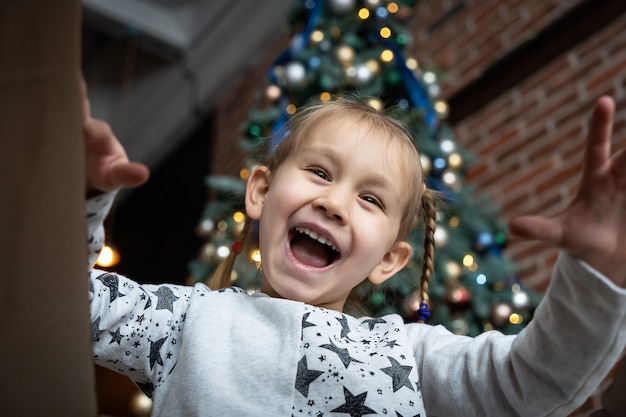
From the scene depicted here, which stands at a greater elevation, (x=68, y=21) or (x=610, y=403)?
(x=68, y=21)

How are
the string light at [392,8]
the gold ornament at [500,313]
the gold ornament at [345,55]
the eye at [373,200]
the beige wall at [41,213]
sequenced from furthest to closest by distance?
the string light at [392,8] < the gold ornament at [345,55] < the gold ornament at [500,313] < the eye at [373,200] < the beige wall at [41,213]

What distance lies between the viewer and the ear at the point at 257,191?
1.18m

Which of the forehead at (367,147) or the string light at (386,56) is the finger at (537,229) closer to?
the forehead at (367,147)

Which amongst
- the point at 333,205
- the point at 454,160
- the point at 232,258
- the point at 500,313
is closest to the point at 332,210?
the point at 333,205

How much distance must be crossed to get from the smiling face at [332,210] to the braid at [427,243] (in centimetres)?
6

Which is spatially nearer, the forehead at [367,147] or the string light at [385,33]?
the forehead at [367,147]

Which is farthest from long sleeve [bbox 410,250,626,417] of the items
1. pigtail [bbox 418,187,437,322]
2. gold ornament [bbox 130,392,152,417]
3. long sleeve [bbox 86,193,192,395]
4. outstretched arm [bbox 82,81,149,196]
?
gold ornament [bbox 130,392,152,417]

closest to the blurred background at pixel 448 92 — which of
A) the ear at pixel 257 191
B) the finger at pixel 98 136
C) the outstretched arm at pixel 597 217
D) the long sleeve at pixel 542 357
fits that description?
the ear at pixel 257 191

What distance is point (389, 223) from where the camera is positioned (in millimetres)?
1099

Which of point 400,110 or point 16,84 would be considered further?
point 400,110

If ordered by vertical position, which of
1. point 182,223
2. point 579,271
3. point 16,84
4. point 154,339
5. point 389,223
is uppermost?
point 16,84

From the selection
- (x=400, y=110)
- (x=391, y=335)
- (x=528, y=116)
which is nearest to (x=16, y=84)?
(x=391, y=335)

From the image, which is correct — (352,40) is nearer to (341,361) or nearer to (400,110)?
(400,110)

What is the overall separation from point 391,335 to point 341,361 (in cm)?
11
